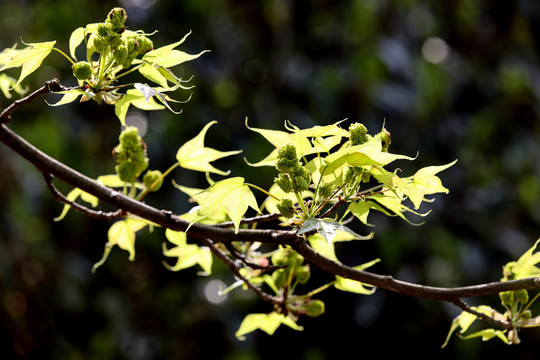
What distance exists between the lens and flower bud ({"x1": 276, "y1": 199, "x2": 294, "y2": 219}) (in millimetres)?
442

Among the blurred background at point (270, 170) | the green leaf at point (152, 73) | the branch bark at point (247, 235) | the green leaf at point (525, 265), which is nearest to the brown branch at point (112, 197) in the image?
the branch bark at point (247, 235)

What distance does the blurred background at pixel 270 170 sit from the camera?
1963 mm

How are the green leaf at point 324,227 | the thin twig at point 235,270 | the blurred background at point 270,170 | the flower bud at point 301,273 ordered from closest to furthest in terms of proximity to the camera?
the green leaf at point 324,227, the thin twig at point 235,270, the flower bud at point 301,273, the blurred background at point 270,170

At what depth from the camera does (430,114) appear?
8.05ft

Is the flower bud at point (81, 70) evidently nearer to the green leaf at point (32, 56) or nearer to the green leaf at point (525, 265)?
the green leaf at point (32, 56)

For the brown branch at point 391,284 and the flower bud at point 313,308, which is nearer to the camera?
the brown branch at point 391,284

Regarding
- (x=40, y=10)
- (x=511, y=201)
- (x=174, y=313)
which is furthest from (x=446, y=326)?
(x=40, y=10)

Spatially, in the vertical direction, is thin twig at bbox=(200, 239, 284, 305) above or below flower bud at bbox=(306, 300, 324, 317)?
above

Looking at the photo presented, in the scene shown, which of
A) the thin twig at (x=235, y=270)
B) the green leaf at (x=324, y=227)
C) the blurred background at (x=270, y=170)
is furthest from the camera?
the blurred background at (x=270, y=170)

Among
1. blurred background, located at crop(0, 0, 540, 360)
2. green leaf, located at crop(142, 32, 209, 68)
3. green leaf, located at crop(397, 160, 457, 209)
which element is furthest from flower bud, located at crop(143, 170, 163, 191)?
blurred background, located at crop(0, 0, 540, 360)

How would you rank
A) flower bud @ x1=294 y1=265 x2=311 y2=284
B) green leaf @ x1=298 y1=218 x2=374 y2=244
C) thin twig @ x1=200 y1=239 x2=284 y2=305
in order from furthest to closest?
1. flower bud @ x1=294 y1=265 x2=311 y2=284
2. thin twig @ x1=200 y1=239 x2=284 y2=305
3. green leaf @ x1=298 y1=218 x2=374 y2=244

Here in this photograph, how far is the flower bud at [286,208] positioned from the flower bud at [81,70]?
0.19 m

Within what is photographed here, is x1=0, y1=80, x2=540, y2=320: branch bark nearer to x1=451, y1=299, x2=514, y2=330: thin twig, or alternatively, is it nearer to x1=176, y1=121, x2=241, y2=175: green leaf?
x1=451, y1=299, x2=514, y2=330: thin twig

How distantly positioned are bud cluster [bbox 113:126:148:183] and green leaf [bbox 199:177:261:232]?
157 millimetres
